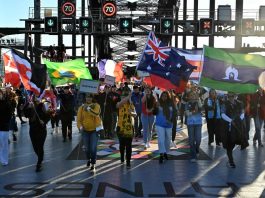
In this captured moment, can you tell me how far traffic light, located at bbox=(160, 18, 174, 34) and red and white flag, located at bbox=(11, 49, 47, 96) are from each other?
2119cm

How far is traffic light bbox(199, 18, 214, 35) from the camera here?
3244 cm

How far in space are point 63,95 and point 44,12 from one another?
717 inches

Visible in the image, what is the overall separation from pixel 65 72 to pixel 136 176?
829cm

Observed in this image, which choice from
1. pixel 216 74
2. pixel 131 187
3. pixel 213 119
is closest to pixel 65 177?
pixel 131 187

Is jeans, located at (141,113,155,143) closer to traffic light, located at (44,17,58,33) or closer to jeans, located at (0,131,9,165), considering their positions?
jeans, located at (0,131,9,165)

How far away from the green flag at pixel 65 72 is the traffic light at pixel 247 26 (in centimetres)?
1696

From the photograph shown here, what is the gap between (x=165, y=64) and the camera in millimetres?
12562

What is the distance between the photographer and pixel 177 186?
353 inches

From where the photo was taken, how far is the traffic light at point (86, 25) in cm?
3222

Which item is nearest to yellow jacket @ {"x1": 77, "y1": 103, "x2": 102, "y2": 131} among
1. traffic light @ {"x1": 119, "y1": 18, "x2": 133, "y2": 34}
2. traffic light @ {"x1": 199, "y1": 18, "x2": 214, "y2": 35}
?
traffic light @ {"x1": 119, "y1": 18, "x2": 133, "y2": 34}

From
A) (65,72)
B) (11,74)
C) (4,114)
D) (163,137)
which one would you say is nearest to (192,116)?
(163,137)

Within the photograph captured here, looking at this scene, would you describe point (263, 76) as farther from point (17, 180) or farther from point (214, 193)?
point (17, 180)

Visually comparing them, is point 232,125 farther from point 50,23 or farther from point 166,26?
point 50,23

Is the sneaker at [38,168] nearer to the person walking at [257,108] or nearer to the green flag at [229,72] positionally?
the green flag at [229,72]
